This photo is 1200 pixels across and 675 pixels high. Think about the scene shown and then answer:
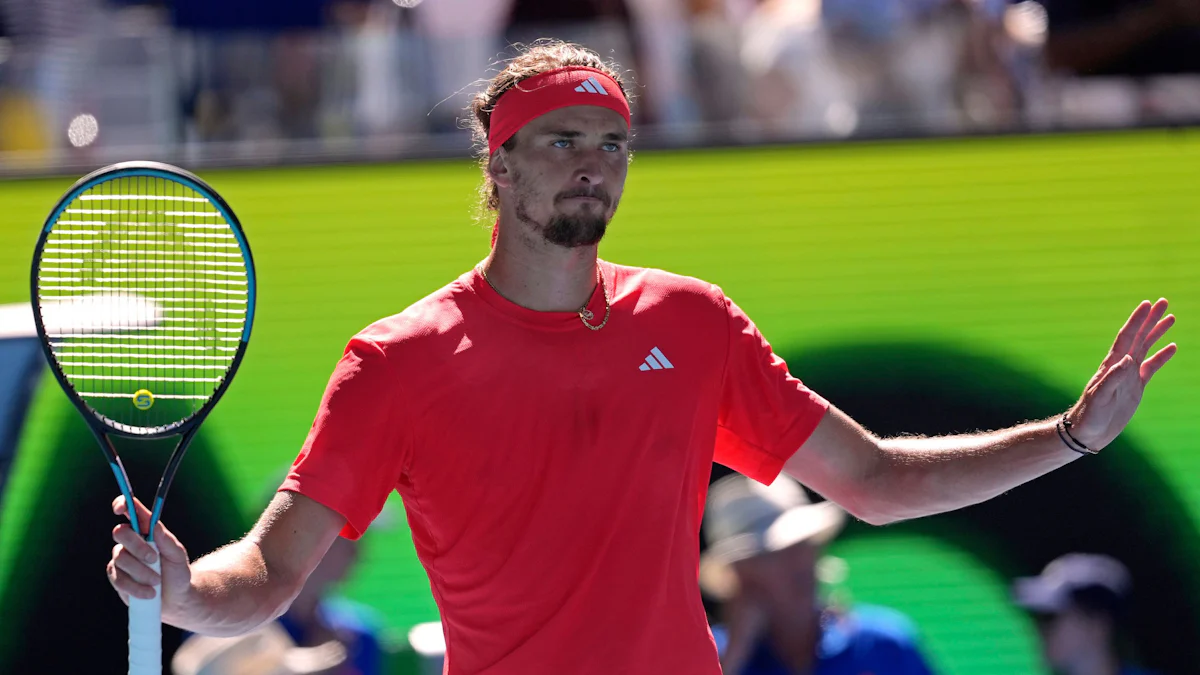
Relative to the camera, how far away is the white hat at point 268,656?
4773mm

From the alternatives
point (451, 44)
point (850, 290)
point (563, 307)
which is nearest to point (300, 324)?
point (451, 44)

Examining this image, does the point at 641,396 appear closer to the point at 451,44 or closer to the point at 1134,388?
the point at 1134,388

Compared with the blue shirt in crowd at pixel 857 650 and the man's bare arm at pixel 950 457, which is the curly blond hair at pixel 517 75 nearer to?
the man's bare arm at pixel 950 457

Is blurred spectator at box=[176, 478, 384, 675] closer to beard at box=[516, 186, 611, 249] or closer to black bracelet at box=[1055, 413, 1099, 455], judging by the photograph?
beard at box=[516, 186, 611, 249]

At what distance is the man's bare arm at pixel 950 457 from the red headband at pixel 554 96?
78cm

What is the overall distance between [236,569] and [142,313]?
1459mm

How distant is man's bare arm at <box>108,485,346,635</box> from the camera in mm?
2330

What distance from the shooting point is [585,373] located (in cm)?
272

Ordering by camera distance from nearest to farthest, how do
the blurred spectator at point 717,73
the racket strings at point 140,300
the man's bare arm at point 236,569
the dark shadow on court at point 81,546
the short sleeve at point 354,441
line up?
the man's bare arm at point 236,569, the short sleeve at point 354,441, the racket strings at point 140,300, the dark shadow on court at point 81,546, the blurred spectator at point 717,73

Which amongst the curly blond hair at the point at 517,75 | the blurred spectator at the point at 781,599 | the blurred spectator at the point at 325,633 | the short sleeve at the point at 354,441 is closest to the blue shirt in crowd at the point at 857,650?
the blurred spectator at the point at 781,599

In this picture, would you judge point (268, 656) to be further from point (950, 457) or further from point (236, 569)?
point (950, 457)

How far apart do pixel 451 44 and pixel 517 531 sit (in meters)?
3.28

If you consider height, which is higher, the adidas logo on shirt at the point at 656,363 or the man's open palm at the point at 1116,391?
the adidas logo on shirt at the point at 656,363

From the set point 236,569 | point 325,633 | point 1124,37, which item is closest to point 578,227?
point 236,569
